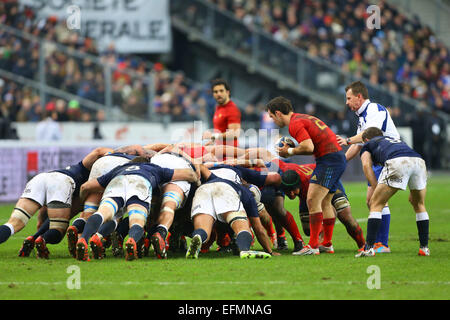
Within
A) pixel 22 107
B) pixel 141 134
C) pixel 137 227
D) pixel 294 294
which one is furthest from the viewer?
pixel 141 134

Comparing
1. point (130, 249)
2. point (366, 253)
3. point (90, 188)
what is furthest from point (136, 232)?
point (366, 253)

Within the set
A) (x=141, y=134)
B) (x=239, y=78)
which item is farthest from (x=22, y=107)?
(x=239, y=78)

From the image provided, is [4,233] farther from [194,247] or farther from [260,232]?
[260,232]

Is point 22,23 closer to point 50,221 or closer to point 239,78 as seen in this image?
point 239,78

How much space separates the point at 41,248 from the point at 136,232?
1.44 metres

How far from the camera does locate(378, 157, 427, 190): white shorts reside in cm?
1010

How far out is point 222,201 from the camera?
34.0 feet

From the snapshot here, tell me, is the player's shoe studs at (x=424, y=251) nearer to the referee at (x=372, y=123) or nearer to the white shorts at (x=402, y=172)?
the referee at (x=372, y=123)

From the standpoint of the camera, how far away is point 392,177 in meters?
10.1

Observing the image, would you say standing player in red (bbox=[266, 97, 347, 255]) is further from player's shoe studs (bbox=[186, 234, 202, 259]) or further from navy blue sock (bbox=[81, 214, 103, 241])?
navy blue sock (bbox=[81, 214, 103, 241])

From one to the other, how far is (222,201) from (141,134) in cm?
1558

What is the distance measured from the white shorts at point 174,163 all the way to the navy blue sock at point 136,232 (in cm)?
107

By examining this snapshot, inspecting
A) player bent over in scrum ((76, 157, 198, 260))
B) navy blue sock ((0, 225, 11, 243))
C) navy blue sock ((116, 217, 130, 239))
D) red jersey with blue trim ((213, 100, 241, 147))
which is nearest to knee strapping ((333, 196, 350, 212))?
player bent over in scrum ((76, 157, 198, 260))

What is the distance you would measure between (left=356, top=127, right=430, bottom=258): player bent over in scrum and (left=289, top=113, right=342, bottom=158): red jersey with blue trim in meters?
0.42
